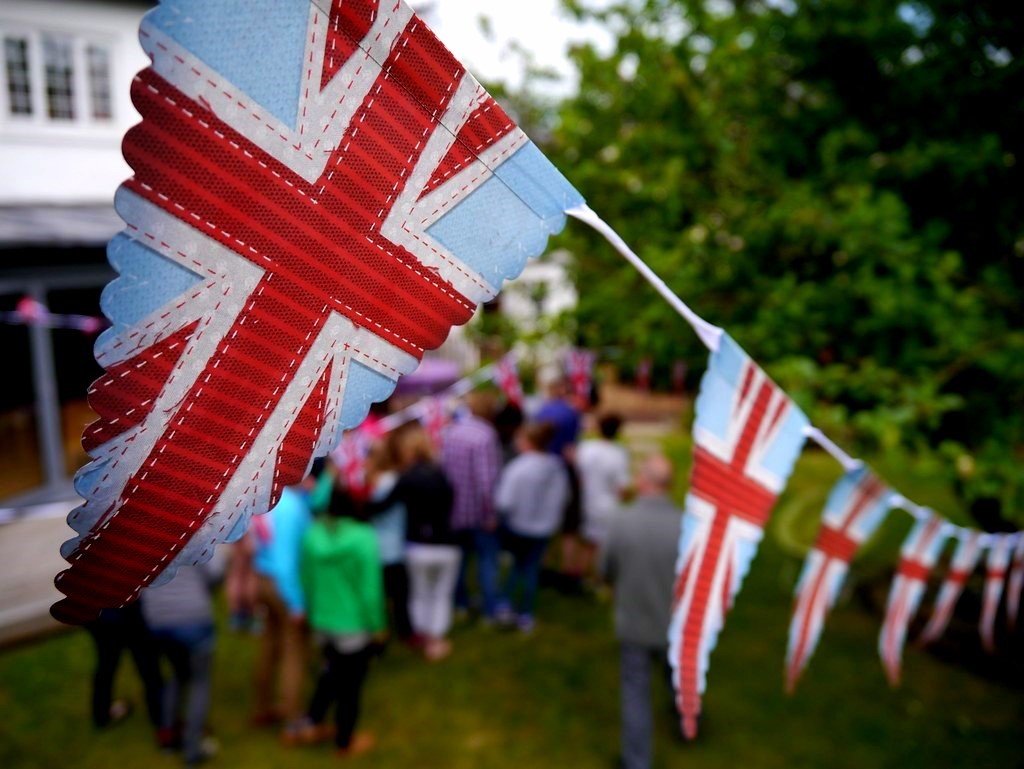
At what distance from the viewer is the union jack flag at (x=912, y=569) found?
12.8ft

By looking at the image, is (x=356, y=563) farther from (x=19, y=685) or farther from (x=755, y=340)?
(x=19, y=685)

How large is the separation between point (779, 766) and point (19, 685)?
5371mm

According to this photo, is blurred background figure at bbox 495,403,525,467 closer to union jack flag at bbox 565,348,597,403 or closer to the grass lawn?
union jack flag at bbox 565,348,597,403

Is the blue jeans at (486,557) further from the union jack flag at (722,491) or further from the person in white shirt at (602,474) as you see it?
the union jack flag at (722,491)

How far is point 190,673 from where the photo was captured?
433 centimetres

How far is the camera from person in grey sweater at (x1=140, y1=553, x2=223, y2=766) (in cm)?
405

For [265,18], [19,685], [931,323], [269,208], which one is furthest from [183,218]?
[19,685]

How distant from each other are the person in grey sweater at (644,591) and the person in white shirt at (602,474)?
2.35 meters

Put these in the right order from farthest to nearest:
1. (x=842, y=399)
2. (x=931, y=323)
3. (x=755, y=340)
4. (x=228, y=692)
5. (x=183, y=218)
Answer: (x=228, y=692), (x=842, y=399), (x=755, y=340), (x=931, y=323), (x=183, y=218)

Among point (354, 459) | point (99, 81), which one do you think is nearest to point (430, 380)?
point (99, 81)

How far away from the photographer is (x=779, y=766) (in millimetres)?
4488

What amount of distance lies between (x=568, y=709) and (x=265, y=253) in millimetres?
4670

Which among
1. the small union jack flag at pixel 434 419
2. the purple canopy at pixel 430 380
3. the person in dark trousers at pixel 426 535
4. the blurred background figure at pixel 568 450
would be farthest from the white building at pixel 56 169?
the blurred background figure at pixel 568 450

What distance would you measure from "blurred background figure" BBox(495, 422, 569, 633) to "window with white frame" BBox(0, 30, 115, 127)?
910 centimetres
